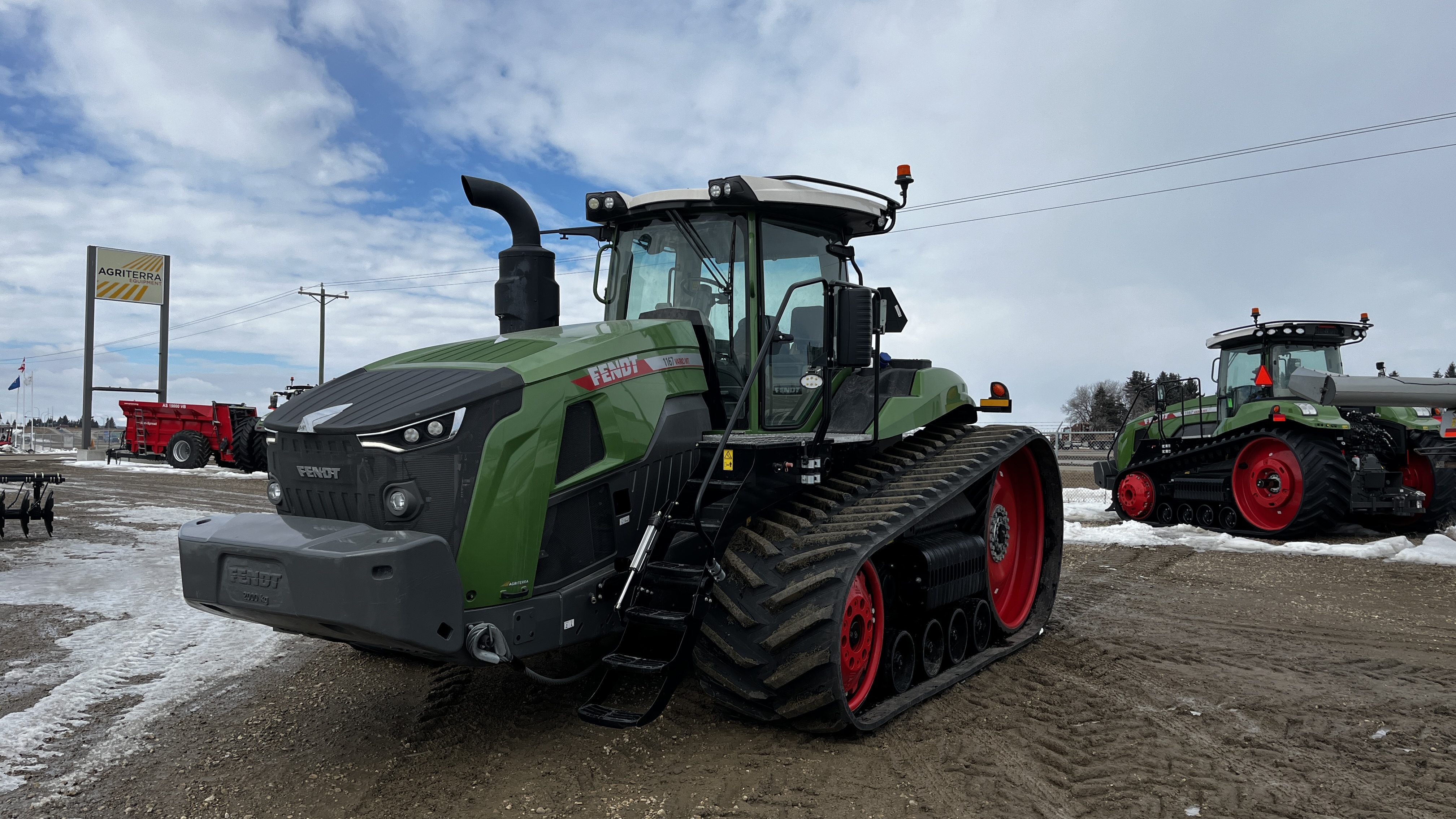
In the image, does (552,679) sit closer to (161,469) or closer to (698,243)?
(698,243)

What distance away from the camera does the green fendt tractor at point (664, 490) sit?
12.7 ft

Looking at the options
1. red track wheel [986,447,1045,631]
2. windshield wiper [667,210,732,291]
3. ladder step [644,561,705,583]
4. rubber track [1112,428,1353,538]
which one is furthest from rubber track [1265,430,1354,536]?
ladder step [644,561,705,583]

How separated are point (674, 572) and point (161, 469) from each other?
26260 mm

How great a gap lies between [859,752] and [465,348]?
2.70 m

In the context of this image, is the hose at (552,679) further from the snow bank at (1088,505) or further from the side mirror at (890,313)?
the snow bank at (1088,505)

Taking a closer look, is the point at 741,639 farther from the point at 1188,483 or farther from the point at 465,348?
the point at 1188,483

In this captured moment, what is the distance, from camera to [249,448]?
922 inches

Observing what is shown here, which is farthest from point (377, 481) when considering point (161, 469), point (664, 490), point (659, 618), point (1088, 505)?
point (161, 469)

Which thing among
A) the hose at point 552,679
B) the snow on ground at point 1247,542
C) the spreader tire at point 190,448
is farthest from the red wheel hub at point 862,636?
the spreader tire at point 190,448

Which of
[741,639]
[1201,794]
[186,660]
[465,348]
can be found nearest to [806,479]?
[741,639]

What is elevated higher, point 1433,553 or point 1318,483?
point 1318,483

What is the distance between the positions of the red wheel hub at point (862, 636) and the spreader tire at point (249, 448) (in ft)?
70.0

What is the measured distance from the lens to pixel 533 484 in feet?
13.3

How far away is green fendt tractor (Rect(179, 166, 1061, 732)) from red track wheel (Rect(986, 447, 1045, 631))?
41 cm
